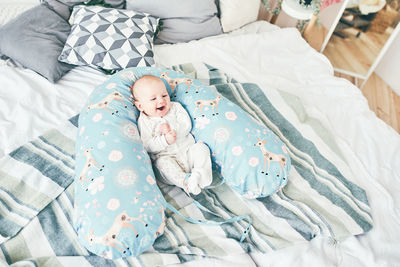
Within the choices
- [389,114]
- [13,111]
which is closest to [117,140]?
[13,111]

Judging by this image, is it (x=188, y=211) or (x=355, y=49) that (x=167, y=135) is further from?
(x=355, y=49)

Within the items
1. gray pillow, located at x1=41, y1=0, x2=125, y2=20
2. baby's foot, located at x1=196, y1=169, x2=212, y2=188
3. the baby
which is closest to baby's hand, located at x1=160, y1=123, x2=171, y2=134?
the baby

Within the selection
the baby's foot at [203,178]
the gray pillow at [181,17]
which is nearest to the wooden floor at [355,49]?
the gray pillow at [181,17]

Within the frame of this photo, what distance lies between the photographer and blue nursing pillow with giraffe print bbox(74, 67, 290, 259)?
0.78 metres

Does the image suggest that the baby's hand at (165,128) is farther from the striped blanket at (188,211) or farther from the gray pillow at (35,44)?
the gray pillow at (35,44)

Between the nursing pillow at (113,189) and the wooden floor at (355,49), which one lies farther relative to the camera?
the wooden floor at (355,49)

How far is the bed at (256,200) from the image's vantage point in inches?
33.0

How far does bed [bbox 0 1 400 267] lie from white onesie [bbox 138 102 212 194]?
62 millimetres

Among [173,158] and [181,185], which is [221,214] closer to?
[181,185]

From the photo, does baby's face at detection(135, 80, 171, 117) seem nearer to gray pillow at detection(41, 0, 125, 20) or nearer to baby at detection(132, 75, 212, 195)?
baby at detection(132, 75, 212, 195)

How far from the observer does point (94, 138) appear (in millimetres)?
948

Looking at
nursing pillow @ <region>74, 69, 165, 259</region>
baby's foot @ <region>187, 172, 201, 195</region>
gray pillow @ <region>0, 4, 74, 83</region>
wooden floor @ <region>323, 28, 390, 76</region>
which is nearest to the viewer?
nursing pillow @ <region>74, 69, 165, 259</region>

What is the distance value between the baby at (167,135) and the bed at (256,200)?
9 centimetres

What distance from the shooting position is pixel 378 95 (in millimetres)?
2271
